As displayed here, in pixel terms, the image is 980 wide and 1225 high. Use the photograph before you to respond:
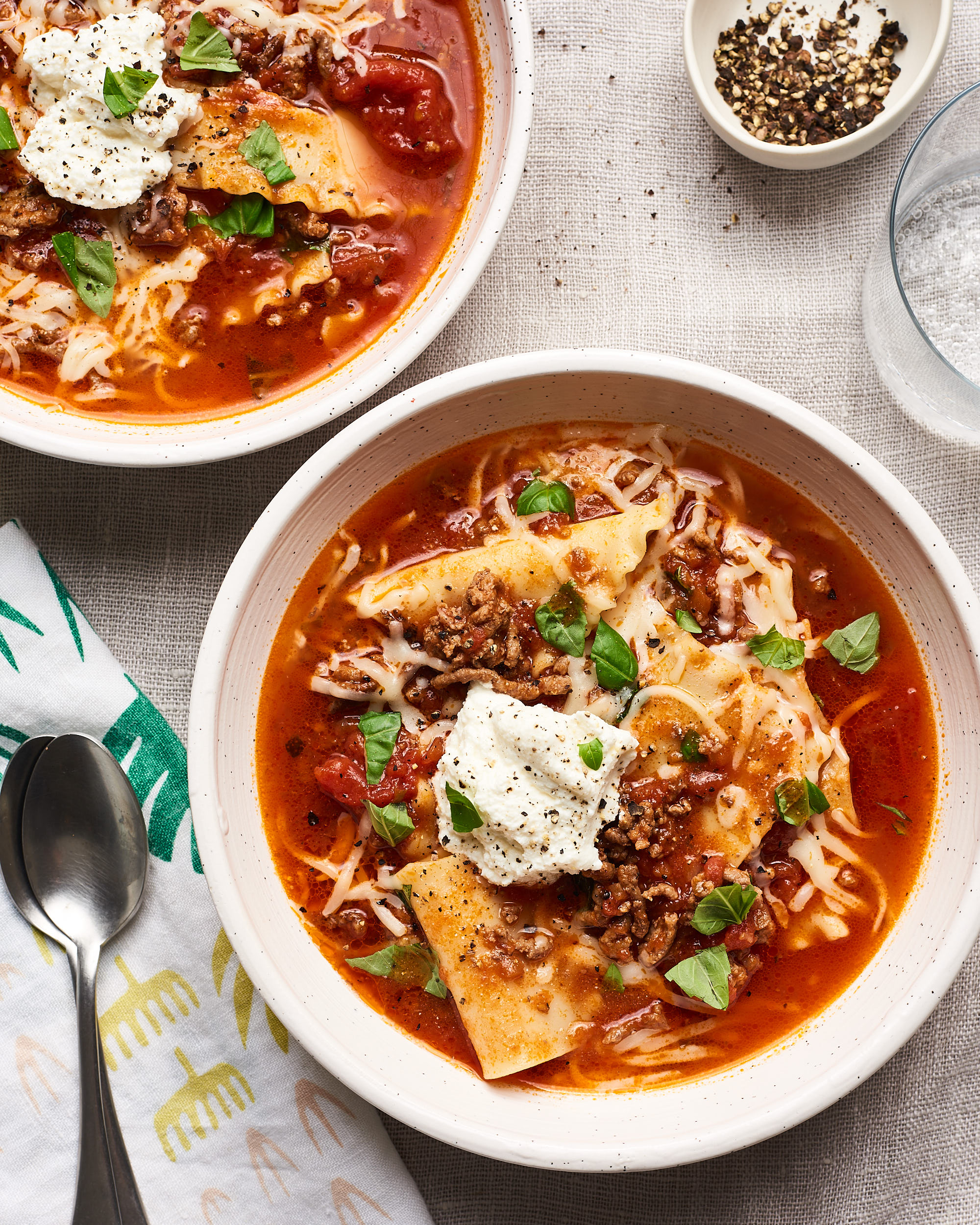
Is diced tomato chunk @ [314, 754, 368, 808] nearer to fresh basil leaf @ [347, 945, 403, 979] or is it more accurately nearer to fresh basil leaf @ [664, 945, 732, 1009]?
fresh basil leaf @ [347, 945, 403, 979]

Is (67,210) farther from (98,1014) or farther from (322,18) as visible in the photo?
(98,1014)

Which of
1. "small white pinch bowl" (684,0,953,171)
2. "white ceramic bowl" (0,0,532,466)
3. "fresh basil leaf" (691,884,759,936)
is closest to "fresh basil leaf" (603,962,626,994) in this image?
"fresh basil leaf" (691,884,759,936)

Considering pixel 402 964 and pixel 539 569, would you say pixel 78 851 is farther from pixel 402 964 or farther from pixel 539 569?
pixel 539 569

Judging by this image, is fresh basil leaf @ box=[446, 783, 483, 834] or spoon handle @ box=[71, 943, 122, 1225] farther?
spoon handle @ box=[71, 943, 122, 1225]

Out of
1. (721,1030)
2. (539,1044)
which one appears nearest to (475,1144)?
(539,1044)

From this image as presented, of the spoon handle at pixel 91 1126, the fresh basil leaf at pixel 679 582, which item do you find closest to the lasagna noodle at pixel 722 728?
the fresh basil leaf at pixel 679 582
